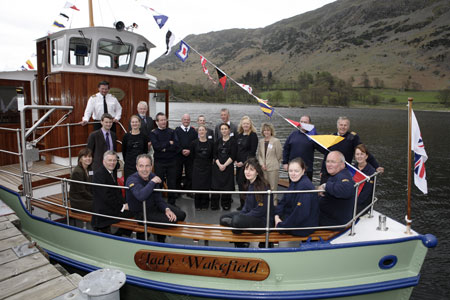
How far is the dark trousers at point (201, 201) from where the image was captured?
5523 millimetres

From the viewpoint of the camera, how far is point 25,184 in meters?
4.69

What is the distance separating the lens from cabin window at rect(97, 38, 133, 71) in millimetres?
6646

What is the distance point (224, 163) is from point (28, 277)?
3.19 metres

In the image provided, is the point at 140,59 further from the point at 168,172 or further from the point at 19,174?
the point at 19,174

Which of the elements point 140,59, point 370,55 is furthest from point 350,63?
point 140,59

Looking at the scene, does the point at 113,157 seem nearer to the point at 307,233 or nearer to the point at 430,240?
the point at 307,233

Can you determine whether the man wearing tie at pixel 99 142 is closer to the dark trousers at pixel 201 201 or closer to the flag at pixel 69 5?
the dark trousers at pixel 201 201

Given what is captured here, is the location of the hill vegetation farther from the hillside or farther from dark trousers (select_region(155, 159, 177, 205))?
dark trousers (select_region(155, 159, 177, 205))

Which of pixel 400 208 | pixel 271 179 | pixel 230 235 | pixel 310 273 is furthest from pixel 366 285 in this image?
pixel 400 208

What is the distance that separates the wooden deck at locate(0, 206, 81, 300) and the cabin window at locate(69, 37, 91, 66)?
3.99 metres

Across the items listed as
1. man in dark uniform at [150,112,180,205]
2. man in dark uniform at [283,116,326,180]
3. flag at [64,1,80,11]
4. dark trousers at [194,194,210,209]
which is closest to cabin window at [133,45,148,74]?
flag at [64,1,80,11]

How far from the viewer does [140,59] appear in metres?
7.34

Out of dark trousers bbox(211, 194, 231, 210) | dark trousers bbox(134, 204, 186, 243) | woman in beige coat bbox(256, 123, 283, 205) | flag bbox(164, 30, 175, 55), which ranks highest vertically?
flag bbox(164, 30, 175, 55)

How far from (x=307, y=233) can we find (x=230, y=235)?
0.93m
